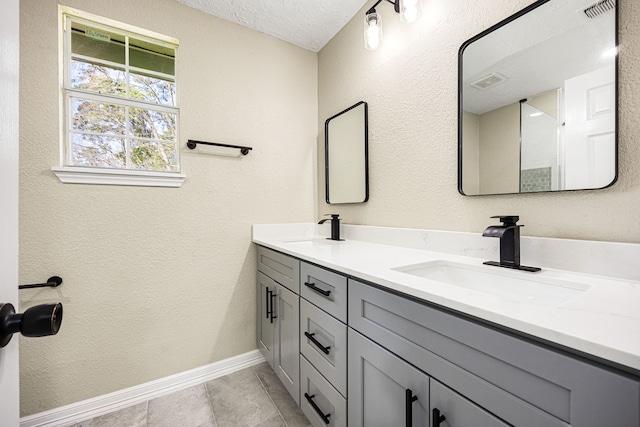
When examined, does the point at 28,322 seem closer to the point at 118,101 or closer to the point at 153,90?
the point at 118,101

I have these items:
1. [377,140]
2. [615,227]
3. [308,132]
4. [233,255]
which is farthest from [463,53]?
[233,255]

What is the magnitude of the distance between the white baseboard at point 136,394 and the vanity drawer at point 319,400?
0.77 m

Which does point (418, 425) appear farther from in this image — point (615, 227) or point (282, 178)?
point (282, 178)

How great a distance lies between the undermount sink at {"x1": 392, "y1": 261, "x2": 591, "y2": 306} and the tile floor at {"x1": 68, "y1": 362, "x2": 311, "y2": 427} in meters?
1.08

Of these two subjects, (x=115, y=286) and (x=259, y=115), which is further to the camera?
(x=259, y=115)

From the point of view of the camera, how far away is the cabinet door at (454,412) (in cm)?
59

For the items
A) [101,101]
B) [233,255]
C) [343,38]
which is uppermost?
[343,38]

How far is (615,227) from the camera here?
870mm

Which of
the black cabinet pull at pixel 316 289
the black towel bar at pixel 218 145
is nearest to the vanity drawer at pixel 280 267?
the black cabinet pull at pixel 316 289

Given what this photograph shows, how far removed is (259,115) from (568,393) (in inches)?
84.4

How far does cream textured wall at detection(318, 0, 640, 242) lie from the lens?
85 centimetres

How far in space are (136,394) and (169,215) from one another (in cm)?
111

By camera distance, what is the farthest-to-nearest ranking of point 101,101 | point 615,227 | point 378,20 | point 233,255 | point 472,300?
point 233,255, point 101,101, point 378,20, point 615,227, point 472,300

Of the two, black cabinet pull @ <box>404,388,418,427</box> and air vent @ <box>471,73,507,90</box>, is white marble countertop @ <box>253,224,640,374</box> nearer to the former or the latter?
black cabinet pull @ <box>404,388,418,427</box>
